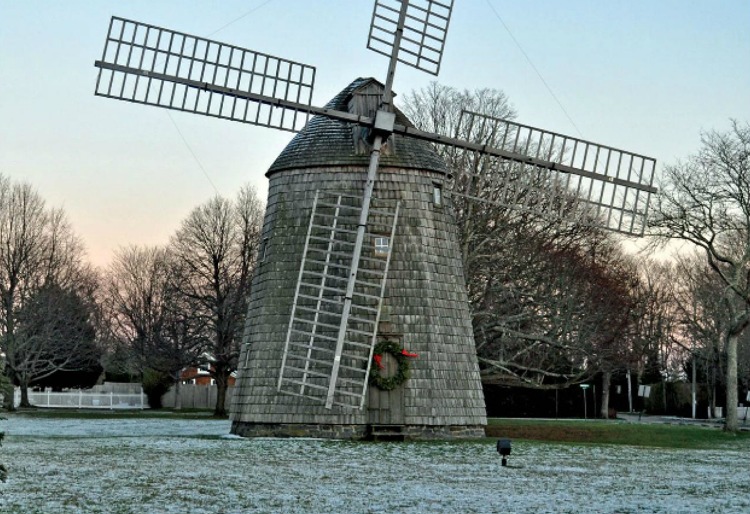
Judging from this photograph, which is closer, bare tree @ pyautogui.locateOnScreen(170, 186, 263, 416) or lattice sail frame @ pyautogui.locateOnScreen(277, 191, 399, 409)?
lattice sail frame @ pyautogui.locateOnScreen(277, 191, 399, 409)

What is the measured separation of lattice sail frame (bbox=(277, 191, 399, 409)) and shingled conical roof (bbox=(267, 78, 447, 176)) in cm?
A: 100

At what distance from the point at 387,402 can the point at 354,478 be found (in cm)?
822

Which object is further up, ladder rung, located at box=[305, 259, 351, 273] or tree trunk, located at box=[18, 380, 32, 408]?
ladder rung, located at box=[305, 259, 351, 273]

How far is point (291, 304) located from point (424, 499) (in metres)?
→ 11.5

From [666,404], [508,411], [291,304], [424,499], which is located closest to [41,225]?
[508,411]

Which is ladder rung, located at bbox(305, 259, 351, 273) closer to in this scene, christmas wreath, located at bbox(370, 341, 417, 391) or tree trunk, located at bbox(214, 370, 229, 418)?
christmas wreath, located at bbox(370, 341, 417, 391)

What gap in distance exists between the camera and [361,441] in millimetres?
28172

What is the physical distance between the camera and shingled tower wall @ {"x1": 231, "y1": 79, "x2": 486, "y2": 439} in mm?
28500

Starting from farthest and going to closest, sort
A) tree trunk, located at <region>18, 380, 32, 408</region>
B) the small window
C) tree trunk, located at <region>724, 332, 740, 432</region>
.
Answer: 1. tree trunk, located at <region>18, 380, 32, 408</region>
2. tree trunk, located at <region>724, 332, 740, 432</region>
3. the small window

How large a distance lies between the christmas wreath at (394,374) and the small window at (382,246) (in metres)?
2.12

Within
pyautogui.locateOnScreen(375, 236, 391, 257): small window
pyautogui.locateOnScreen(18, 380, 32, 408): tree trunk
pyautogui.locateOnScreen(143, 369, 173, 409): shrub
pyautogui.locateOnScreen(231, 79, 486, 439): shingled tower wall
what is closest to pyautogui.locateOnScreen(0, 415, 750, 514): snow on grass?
pyautogui.locateOnScreen(231, 79, 486, 439): shingled tower wall

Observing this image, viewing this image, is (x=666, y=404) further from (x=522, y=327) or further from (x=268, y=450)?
(x=268, y=450)

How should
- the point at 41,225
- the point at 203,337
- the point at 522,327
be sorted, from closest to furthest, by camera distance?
1. the point at 522,327
2. the point at 203,337
3. the point at 41,225

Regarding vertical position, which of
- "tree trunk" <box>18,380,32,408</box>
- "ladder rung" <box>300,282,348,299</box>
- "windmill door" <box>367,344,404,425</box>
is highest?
"ladder rung" <box>300,282,348,299</box>
